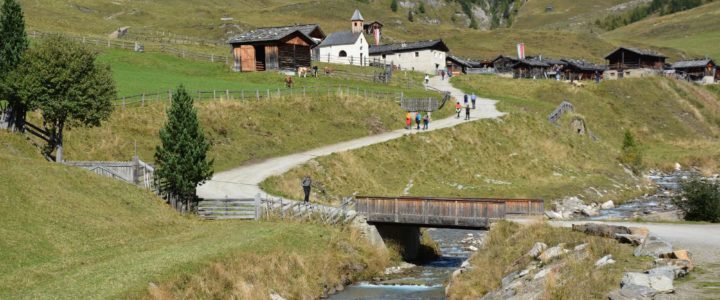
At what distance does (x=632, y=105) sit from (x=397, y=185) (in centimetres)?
6350

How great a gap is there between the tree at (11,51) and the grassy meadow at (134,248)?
8.08 m

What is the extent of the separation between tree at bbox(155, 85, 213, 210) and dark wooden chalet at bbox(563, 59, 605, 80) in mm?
107564

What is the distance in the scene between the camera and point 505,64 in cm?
14150

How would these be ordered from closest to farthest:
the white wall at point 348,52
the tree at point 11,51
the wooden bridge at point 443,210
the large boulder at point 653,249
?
the large boulder at point 653,249 → the wooden bridge at point 443,210 → the tree at point 11,51 → the white wall at point 348,52

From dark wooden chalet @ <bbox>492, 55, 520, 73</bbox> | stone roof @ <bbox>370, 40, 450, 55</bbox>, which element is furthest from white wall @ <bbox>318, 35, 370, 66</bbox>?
dark wooden chalet @ <bbox>492, 55, 520, 73</bbox>

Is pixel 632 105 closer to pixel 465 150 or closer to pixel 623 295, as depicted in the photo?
pixel 465 150

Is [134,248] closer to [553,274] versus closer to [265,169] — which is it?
[553,274]

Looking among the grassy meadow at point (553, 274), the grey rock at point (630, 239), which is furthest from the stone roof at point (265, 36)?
the grey rock at point (630, 239)

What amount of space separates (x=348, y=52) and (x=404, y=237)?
288 feet

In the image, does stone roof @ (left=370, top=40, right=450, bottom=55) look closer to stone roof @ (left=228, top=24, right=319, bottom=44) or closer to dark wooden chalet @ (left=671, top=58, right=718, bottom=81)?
stone roof @ (left=228, top=24, right=319, bottom=44)

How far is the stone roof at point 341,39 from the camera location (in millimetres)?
126625

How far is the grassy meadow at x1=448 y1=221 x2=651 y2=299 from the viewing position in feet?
74.6

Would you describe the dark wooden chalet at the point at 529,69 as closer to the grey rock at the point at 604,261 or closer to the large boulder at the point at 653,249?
the large boulder at the point at 653,249

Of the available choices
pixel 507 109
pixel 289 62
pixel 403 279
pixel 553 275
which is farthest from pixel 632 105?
pixel 553 275
